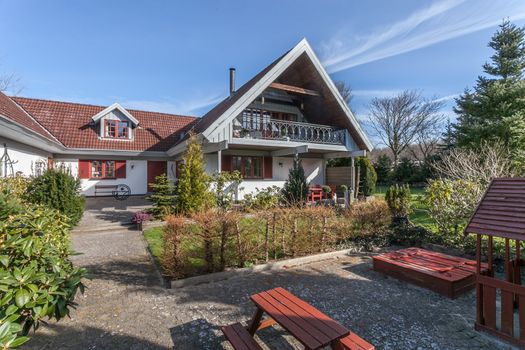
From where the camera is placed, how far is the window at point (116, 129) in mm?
17995

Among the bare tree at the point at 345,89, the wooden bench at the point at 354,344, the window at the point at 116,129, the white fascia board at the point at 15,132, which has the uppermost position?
the bare tree at the point at 345,89

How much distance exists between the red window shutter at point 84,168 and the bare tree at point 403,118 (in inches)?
1197

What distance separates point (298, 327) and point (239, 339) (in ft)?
2.38

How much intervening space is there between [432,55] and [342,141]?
5674 mm

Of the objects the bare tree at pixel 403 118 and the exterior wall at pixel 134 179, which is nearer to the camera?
the exterior wall at pixel 134 179

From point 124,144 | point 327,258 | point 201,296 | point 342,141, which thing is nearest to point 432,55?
point 342,141

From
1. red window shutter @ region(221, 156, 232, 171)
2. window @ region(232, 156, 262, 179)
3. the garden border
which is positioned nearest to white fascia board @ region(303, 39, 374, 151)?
window @ region(232, 156, 262, 179)

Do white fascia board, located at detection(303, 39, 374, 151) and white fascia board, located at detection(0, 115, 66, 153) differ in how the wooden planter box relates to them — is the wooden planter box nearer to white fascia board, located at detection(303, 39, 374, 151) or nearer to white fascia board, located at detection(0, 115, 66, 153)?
white fascia board, located at detection(303, 39, 374, 151)

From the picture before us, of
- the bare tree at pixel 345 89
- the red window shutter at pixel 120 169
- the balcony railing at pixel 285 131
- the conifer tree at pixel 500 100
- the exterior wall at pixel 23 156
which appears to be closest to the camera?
the exterior wall at pixel 23 156

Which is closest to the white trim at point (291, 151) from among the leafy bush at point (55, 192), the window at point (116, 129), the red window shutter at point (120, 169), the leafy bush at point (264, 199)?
the leafy bush at point (264, 199)

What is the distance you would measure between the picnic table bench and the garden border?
2.03 m

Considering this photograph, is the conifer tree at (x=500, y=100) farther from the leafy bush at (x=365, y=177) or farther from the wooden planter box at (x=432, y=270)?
the wooden planter box at (x=432, y=270)

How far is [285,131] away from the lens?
535 inches

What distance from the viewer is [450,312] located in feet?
13.8
